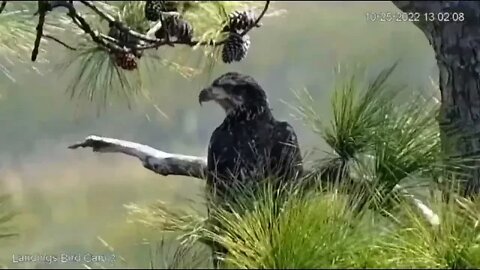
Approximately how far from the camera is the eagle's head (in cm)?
73

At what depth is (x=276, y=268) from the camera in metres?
0.51

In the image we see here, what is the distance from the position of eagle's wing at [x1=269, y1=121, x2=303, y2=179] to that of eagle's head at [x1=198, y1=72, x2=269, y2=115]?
30 mm

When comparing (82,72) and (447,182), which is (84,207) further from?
(447,182)

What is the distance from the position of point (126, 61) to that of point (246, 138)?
176 mm

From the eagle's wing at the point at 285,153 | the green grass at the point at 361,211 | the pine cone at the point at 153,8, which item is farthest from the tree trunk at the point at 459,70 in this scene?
the pine cone at the point at 153,8

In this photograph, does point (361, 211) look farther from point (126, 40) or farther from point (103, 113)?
point (103, 113)

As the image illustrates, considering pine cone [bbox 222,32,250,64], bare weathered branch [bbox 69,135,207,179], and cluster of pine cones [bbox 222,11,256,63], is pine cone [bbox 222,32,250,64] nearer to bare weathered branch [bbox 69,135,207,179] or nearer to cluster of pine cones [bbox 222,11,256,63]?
cluster of pine cones [bbox 222,11,256,63]

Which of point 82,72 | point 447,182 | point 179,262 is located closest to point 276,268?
point 179,262

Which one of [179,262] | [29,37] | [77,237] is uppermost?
[29,37]

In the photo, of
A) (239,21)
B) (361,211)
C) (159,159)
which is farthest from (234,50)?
(361,211)

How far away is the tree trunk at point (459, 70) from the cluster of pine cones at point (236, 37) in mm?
161

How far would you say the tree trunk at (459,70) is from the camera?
714 millimetres

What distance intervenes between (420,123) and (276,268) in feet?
0.95

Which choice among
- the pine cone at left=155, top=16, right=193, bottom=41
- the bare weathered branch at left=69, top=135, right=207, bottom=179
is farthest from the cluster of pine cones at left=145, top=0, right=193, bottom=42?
the bare weathered branch at left=69, top=135, right=207, bottom=179
